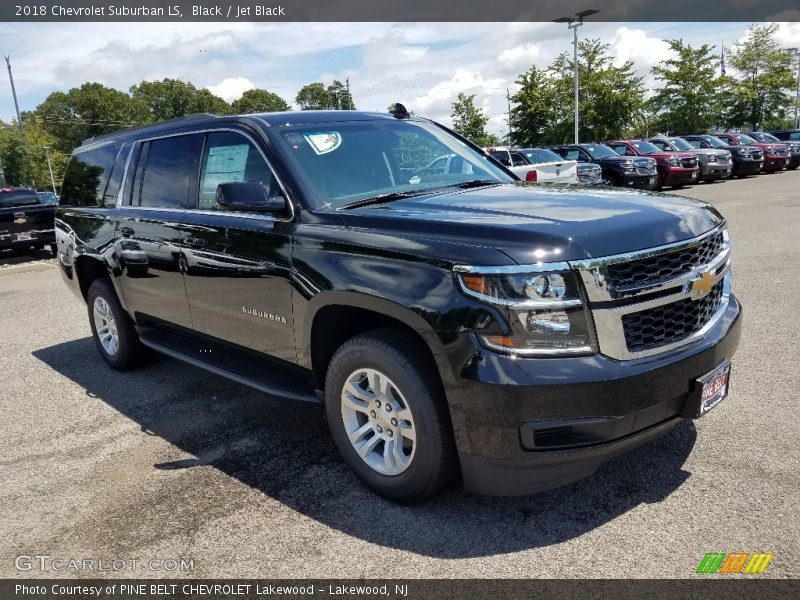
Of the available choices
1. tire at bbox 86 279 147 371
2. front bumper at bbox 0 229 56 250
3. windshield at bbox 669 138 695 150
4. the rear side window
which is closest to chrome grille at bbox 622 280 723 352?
tire at bbox 86 279 147 371

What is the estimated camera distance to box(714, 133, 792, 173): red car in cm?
2769

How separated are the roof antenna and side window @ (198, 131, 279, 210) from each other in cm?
116

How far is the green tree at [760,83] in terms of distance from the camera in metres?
44.2

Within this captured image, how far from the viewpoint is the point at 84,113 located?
346ft

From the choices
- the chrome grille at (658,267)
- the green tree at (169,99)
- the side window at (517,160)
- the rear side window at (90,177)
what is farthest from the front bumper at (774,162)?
the green tree at (169,99)

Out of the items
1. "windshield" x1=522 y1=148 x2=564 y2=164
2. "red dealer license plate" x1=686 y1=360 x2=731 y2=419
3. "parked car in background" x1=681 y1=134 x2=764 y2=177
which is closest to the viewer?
"red dealer license plate" x1=686 y1=360 x2=731 y2=419

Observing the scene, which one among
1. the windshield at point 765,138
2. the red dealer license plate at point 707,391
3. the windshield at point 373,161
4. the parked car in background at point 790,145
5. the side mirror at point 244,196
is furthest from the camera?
the windshield at point 765,138

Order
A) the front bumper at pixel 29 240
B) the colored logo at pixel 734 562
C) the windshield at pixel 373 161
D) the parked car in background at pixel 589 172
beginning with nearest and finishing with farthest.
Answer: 1. the colored logo at pixel 734 562
2. the windshield at pixel 373 161
3. the front bumper at pixel 29 240
4. the parked car in background at pixel 589 172

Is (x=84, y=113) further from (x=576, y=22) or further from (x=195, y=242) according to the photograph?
(x=195, y=242)

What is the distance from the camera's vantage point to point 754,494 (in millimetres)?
3182

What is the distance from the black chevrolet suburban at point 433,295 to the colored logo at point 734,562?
1.74 ft

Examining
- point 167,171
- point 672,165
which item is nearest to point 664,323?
point 167,171

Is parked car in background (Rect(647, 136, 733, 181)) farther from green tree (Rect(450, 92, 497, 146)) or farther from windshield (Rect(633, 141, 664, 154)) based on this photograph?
green tree (Rect(450, 92, 497, 146))

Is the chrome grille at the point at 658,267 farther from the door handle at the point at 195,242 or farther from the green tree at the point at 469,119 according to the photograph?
the green tree at the point at 469,119
